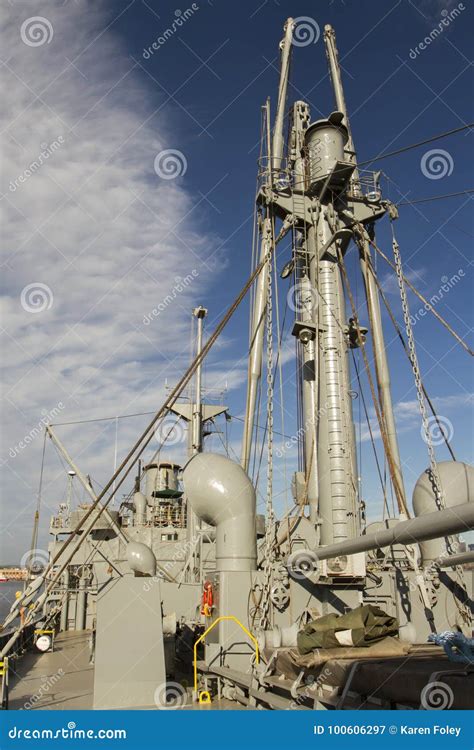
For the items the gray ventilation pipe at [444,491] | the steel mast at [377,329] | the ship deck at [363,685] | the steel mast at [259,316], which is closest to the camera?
the ship deck at [363,685]

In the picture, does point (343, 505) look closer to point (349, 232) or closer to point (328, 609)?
point (328, 609)

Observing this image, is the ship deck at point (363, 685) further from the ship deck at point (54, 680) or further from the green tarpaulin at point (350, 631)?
the green tarpaulin at point (350, 631)

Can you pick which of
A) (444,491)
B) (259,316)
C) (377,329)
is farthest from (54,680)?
(377,329)

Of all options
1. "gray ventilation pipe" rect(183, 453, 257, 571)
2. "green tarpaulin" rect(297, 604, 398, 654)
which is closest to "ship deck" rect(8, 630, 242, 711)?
"green tarpaulin" rect(297, 604, 398, 654)

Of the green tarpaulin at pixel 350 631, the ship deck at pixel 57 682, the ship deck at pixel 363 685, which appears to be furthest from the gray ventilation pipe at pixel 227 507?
the green tarpaulin at pixel 350 631

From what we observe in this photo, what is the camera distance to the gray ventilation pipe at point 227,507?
10375 mm

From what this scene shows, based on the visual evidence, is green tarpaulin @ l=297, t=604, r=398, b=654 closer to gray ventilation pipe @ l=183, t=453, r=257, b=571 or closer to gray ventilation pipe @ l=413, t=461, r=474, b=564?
gray ventilation pipe @ l=183, t=453, r=257, b=571

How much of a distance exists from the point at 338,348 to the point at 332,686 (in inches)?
307

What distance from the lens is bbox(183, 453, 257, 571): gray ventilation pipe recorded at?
1038cm

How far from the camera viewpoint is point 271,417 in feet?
34.4

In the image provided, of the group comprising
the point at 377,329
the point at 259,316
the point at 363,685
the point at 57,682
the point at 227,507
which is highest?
the point at 377,329

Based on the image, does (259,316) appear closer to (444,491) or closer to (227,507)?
(227,507)

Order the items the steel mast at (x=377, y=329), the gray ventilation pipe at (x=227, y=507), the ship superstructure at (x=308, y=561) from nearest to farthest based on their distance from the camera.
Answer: the ship superstructure at (x=308, y=561) < the gray ventilation pipe at (x=227, y=507) < the steel mast at (x=377, y=329)

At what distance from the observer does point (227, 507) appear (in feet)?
34.4
